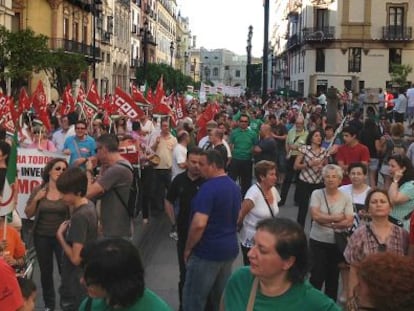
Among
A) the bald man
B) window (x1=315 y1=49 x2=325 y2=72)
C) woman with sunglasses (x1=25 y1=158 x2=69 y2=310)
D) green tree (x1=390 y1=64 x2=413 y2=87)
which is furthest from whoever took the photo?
window (x1=315 y1=49 x2=325 y2=72)

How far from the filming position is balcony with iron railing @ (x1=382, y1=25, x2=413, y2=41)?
6103cm

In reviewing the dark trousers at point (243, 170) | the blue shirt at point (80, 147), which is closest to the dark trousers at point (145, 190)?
the blue shirt at point (80, 147)

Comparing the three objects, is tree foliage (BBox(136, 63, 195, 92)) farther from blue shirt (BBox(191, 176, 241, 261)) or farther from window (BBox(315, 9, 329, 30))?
blue shirt (BBox(191, 176, 241, 261))

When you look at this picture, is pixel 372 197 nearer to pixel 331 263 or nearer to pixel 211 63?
pixel 331 263

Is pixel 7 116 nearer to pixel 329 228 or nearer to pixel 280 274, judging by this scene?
pixel 329 228

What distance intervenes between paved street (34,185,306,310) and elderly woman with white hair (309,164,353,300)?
1.43m

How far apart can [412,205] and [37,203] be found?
333 centimetres

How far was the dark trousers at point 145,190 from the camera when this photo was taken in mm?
11469

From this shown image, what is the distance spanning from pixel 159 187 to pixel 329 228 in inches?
218

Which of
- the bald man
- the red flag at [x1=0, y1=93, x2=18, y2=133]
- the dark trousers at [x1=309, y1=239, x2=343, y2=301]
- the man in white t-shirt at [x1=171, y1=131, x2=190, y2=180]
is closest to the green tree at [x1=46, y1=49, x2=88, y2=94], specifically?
the red flag at [x1=0, y1=93, x2=18, y2=133]

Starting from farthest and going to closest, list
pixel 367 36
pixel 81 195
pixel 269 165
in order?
1. pixel 367 36
2. pixel 269 165
3. pixel 81 195

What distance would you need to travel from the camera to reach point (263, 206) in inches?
266

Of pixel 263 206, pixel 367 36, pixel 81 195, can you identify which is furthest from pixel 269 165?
pixel 367 36

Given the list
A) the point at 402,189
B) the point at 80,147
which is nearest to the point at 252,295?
the point at 402,189
